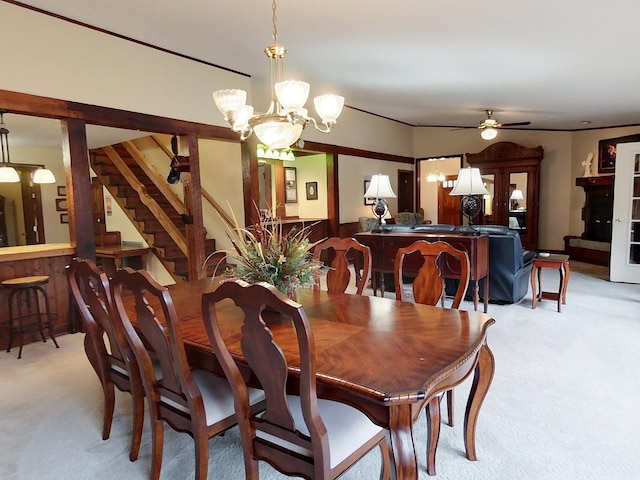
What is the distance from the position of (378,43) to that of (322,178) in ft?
14.4

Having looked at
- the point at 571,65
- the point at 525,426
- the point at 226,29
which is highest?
the point at 226,29

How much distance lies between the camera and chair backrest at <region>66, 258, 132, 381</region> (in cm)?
187

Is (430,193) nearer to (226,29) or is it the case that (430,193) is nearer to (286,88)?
(226,29)

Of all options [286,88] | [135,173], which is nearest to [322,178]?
[135,173]

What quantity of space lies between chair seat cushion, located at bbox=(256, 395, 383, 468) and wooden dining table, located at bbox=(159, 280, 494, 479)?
19 centimetres

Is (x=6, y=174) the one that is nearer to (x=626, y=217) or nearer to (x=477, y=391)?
(x=477, y=391)

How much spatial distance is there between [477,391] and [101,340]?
6.38ft

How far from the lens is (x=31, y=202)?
7223 mm

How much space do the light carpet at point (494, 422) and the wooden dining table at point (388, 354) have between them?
309mm

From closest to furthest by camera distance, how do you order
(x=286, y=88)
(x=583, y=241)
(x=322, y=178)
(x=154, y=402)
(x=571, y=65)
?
(x=154, y=402)
(x=286, y=88)
(x=571, y=65)
(x=583, y=241)
(x=322, y=178)

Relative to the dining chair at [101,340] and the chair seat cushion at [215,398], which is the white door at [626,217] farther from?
the dining chair at [101,340]

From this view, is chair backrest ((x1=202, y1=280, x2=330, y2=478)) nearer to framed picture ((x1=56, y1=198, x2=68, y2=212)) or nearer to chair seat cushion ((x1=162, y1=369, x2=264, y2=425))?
chair seat cushion ((x1=162, y1=369, x2=264, y2=425))

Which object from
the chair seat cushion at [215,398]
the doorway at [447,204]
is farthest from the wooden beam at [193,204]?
the doorway at [447,204]

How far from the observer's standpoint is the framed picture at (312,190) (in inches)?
331
